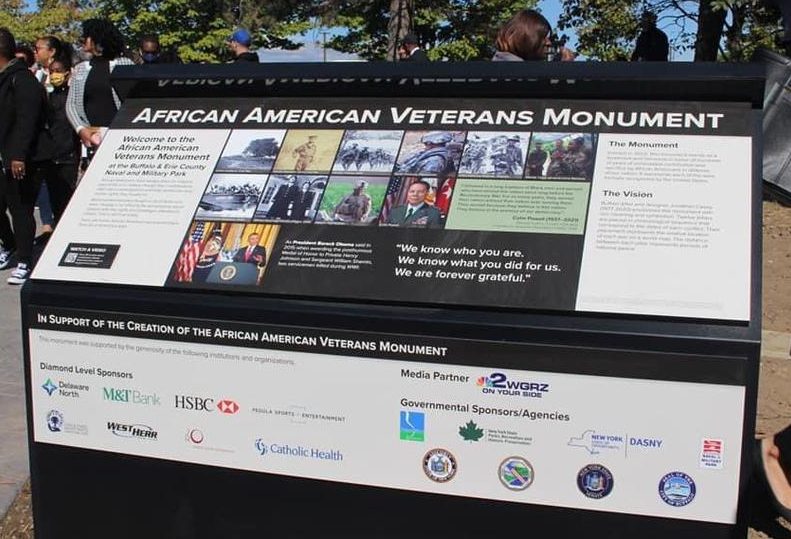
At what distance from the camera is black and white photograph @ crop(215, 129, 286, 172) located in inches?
103

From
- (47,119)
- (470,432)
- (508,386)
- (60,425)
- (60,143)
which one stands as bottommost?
(60,425)

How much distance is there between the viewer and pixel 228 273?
2453mm

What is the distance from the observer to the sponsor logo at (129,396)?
2557 millimetres

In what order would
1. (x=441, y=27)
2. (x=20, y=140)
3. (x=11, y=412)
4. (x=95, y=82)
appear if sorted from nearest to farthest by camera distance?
(x=11, y=412) → (x=95, y=82) → (x=20, y=140) → (x=441, y=27)

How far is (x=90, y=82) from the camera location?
20.4 ft

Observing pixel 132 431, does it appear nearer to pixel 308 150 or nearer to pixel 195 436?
pixel 195 436

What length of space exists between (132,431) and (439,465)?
0.96m

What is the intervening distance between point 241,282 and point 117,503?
843mm

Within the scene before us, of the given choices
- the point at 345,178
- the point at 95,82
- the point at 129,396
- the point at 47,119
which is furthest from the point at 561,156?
the point at 47,119

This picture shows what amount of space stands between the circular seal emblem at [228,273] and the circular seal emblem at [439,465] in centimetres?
75

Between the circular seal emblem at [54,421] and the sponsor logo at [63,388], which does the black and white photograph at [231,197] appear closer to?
the sponsor logo at [63,388]

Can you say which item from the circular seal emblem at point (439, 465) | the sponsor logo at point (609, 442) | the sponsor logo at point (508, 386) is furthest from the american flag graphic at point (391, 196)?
the sponsor logo at point (609, 442)

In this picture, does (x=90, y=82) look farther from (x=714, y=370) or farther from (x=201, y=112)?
(x=714, y=370)

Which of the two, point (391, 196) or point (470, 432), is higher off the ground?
point (391, 196)
